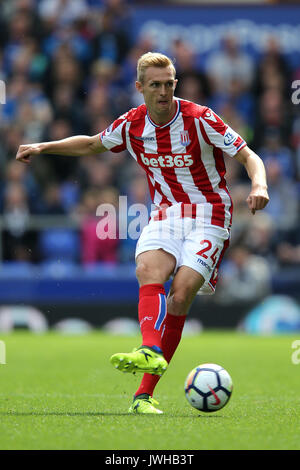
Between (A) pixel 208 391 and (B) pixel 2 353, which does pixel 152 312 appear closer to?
(A) pixel 208 391

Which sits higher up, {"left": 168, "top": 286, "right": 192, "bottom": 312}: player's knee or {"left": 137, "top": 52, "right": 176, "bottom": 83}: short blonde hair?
{"left": 137, "top": 52, "right": 176, "bottom": 83}: short blonde hair

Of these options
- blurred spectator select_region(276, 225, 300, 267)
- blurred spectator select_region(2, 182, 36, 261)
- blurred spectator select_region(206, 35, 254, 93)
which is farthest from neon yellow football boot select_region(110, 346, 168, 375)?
blurred spectator select_region(206, 35, 254, 93)

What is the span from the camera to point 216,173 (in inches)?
241

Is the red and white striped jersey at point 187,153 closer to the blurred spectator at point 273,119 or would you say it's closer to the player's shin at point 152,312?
the player's shin at point 152,312

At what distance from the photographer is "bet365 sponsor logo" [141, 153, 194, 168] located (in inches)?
237

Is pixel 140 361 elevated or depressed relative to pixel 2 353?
elevated

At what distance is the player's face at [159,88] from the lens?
5.79m

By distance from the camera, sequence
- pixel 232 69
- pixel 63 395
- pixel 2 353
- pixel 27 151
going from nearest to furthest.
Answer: pixel 27 151 < pixel 63 395 < pixel 2 353 < pixel 232 69

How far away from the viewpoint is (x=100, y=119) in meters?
14.5

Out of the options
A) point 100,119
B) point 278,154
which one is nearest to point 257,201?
point 100,119

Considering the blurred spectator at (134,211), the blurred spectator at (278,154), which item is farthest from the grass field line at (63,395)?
the blurred spectator at (278,154)

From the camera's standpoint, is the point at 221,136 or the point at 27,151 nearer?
the point at 221,136

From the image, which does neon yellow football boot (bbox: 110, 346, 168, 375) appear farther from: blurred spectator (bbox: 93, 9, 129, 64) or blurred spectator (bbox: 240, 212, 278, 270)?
blurred spectator (bbox: 93, 9, 129, 64)

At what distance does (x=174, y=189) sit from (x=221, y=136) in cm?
49
